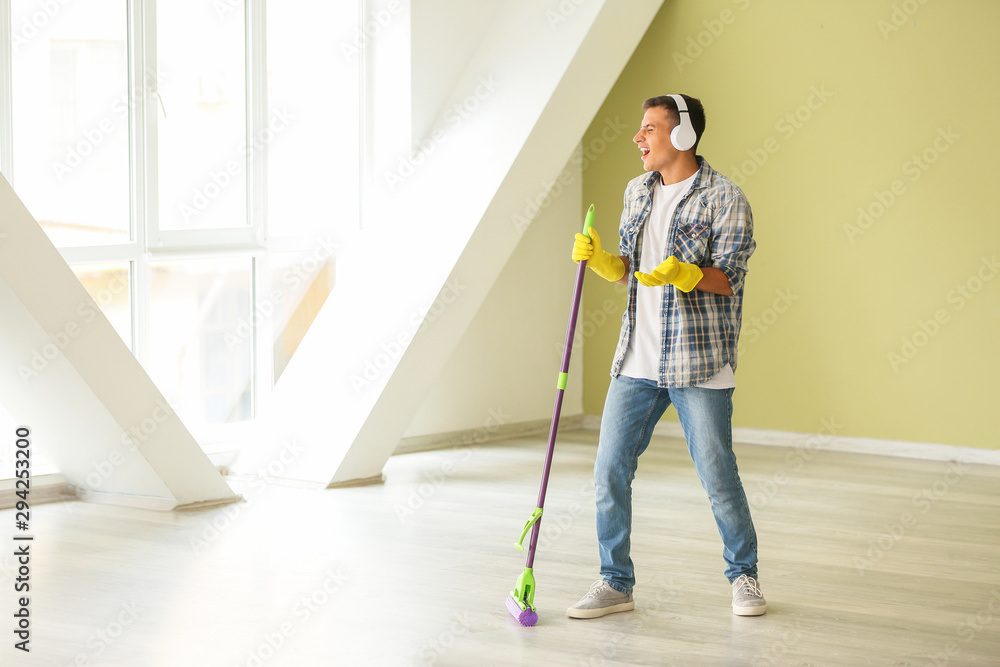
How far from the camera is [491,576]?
3.52 metres

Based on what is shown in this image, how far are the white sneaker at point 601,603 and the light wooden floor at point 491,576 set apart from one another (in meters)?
0.03

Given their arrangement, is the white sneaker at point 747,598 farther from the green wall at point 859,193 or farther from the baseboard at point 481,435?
the green wall at point 859,193

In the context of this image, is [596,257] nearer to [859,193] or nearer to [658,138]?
[658,138]

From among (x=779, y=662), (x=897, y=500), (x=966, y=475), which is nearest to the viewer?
(x=779, y=662)

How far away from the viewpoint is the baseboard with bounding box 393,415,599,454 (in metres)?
5.61

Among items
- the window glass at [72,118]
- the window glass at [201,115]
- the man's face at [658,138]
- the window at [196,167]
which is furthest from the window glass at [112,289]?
the man's face at [658,138]

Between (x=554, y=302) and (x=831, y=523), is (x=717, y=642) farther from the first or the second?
(x=554, y=302)

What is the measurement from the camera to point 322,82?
5.28m

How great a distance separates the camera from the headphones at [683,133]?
3.06 m

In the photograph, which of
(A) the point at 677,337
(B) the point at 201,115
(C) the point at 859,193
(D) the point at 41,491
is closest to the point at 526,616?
(A) the point at 677,337

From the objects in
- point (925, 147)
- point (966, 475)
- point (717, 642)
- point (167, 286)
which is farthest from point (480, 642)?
point (925, 147)

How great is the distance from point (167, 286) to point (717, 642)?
3.05 metres

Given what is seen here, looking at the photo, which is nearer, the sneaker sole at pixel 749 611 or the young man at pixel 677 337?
the young man at pixel 677 337

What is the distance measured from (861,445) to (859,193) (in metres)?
1.31
